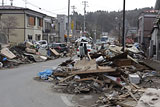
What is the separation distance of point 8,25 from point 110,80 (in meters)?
36.4

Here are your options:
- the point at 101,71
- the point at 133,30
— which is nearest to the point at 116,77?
the point at 101,71

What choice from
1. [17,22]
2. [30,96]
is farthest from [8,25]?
[30,96]

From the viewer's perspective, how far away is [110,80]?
11.3 metres

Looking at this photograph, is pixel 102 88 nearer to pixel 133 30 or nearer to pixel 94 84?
pixel 94 84

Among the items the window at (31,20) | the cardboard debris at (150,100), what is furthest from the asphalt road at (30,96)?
the window at (31,20)

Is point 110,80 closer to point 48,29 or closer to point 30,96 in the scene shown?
point 30,96

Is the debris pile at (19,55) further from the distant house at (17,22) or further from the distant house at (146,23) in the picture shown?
the distant house at (146,23)

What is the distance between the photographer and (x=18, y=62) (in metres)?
23.0

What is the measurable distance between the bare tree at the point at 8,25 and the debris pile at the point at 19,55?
14.3 metres

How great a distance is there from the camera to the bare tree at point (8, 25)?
143ft

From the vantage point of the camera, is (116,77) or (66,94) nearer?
(66,94)

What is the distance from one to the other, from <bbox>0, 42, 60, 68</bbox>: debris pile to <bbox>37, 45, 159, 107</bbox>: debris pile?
9117 millimetres

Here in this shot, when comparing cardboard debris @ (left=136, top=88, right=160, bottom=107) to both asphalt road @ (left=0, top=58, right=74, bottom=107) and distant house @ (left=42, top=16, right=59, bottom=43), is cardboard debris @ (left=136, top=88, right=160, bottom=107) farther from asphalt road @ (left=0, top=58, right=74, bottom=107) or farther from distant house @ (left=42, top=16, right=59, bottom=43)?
distant house @ (left=42, top=16, right=59, bottom=43)

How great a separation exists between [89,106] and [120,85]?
9.59 ft
